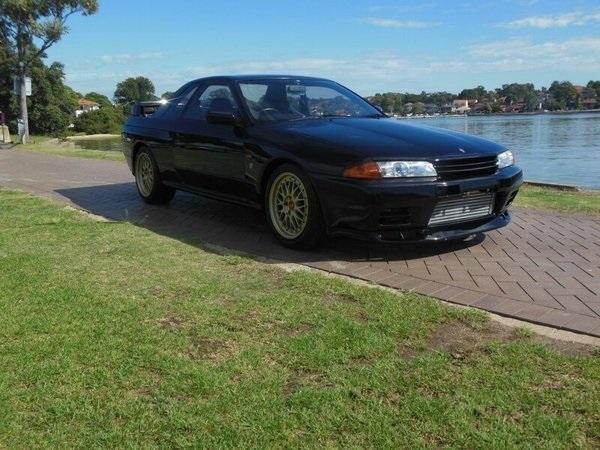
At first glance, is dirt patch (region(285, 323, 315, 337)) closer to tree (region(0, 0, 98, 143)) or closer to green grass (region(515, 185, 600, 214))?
green grass (region(515, 185, 600, 214))

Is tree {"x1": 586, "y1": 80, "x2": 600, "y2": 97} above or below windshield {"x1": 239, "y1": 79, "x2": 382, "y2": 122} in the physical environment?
above

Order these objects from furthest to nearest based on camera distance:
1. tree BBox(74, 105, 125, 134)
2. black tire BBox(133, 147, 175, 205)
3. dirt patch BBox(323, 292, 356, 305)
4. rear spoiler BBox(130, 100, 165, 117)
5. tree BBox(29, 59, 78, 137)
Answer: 1. tree BBox(74, 105, 125, 134)
2. tree BBox(29, 59, 78, 137)
3. rear spoiler BBox(130, 100, 165, 117)
4. black tire BBox(133, 147, 175, 205)
5. dirt patch BBox(323, 292, 356, 305)

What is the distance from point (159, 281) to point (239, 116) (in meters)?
2.08

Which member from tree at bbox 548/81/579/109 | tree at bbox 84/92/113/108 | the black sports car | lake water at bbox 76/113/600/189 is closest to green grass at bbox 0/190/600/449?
the black sports car

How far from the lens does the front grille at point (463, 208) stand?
4637 mm

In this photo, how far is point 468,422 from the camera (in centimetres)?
234

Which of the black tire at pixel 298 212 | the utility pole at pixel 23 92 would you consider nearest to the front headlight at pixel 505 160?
the black tire at pixel 298 212

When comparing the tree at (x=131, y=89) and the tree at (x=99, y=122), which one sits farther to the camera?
the tree at (x=131, y=89)

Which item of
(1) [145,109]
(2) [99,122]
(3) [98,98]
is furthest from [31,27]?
(3) [98,98]

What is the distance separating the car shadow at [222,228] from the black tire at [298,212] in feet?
0.31

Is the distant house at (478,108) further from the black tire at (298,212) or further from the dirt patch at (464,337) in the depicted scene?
the dirt patch at (464,337)

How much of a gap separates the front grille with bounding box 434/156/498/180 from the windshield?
1553 millimetres

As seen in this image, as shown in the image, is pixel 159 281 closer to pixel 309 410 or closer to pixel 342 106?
pixel 309 410

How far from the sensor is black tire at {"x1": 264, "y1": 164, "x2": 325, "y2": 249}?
4.84 metres
